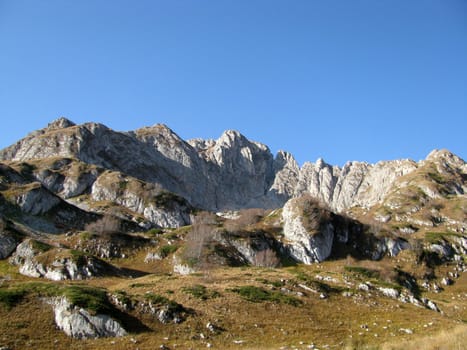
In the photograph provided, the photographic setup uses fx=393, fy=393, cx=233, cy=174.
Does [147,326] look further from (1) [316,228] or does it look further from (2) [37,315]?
(1) [316,228]

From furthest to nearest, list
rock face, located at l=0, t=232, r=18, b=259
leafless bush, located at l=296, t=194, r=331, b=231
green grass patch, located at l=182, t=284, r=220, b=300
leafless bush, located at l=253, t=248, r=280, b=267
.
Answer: leafless bush, located at l=296, t=194, r=331, b=231 < leafless bush, located at l=253, t=248, r=280, b=267 < rock face, located at l=0, t=232, r=18, b=259 < green grass patch, located at l=182, t=284, r=220, b=300

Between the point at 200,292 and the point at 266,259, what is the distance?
6292 cm

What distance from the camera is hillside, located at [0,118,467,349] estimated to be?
39688mm

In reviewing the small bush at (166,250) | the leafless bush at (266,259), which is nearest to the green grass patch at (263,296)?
the small bush at (166,250)

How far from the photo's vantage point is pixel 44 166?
200 meters

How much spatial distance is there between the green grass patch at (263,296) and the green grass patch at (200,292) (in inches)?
151

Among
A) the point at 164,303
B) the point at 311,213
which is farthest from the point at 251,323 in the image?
the point at 311,213

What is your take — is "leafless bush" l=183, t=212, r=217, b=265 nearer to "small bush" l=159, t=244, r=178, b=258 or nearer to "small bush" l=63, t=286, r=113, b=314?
"small bush" l=159, t=244, r=178, b=258

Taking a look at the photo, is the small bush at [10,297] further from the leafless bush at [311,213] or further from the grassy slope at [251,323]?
the leafless bush at [311,213]

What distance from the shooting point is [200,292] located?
2120 inches

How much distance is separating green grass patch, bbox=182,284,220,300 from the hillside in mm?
Result: 275

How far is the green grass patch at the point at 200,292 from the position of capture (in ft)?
171

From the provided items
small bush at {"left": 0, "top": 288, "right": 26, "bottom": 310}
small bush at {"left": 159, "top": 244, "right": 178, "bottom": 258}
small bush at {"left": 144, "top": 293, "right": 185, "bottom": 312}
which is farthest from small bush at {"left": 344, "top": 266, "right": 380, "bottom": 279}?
small bush at {"left": 0, "top": 288, "right": 26, "bottom": 310}

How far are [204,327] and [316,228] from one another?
102 m
